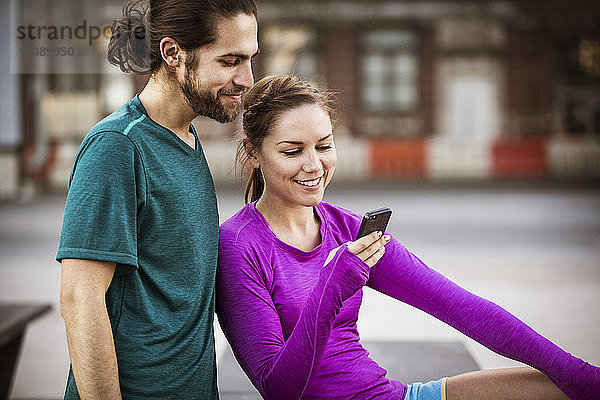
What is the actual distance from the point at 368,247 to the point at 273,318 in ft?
1.04

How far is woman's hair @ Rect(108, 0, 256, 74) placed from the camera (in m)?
1.79

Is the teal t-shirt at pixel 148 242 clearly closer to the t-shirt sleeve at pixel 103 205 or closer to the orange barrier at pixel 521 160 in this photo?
the t-shirt sleeve at pixel 103 205

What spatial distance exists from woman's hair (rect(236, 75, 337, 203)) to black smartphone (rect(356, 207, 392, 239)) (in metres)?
0.38

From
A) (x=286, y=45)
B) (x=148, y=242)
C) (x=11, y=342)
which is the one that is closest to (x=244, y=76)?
(x=148, y=242)

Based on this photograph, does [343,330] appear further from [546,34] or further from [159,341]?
[546,34]

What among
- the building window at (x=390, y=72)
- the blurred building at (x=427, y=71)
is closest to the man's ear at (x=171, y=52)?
the blurred building at (x=427, y=71)

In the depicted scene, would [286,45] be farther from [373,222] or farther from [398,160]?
[373,222]

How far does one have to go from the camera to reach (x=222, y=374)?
278cm

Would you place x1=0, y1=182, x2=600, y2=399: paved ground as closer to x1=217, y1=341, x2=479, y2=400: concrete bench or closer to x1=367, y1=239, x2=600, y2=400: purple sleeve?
x1=217, y1=341, x2=479, y2=400: concrete bench

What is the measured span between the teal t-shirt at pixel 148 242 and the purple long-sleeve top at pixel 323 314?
99mm

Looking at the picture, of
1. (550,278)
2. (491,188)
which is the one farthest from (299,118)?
(491,188)

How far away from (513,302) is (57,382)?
3550 mm

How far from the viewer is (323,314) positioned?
1824 millimetres

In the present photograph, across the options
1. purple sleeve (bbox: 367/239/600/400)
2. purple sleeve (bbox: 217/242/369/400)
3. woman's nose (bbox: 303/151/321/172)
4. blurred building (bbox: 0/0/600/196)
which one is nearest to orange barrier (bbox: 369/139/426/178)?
blurred building (bbox: 0/0/600/196)
